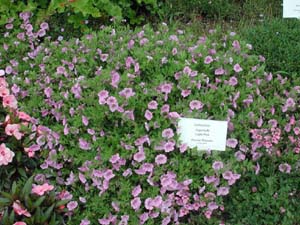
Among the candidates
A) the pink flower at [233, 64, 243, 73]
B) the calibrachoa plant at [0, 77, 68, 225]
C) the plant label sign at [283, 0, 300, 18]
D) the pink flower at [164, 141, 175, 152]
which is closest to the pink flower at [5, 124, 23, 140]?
the calibrachoa plant at [0, 77, 68, 225]

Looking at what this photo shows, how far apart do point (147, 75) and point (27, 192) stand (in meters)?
0.96

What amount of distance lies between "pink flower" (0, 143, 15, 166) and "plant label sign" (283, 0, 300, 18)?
2.15 meters

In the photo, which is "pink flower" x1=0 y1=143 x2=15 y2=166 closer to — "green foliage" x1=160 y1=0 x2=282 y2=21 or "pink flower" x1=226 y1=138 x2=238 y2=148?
"pink flower" x1=226 y1=138 x2=238 y2=148

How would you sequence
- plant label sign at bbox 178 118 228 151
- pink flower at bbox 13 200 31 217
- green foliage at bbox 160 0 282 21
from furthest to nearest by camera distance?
green foliage at bbox 160 0 282 21 < plant label sign at bbox 178 118 228 151 < pink flower at bbox 13 200 31 217

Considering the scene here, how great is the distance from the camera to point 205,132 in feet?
9.38

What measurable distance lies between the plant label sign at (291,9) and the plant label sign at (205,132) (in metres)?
1.33

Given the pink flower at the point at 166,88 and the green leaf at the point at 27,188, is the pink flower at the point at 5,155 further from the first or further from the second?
the pink flower at the point at 166,88

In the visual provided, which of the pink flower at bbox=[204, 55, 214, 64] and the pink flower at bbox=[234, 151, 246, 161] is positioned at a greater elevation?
the pink flower at bbox=[204, 55, 214, 64]

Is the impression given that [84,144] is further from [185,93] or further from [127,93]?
[185,93]

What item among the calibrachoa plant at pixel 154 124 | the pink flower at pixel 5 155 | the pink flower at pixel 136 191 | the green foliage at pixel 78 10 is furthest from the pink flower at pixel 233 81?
the pink flower at pixel 5 155

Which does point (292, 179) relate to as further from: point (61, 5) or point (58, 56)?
point (61, 5)

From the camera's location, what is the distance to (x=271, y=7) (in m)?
4.27

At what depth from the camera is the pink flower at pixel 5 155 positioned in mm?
2732

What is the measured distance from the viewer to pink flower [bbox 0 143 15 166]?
8.96 feet
